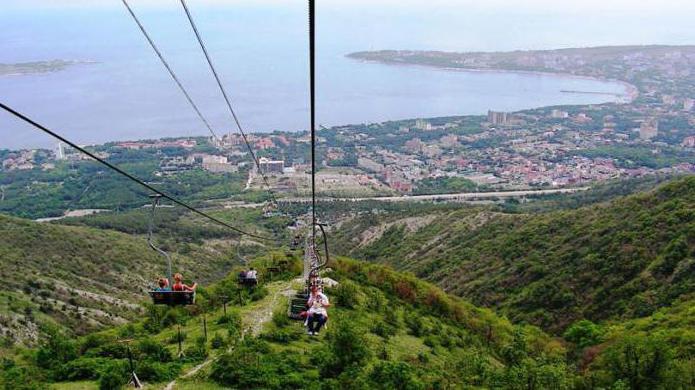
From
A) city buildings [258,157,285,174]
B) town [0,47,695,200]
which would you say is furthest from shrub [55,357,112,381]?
city buildings [258,157,285,174]

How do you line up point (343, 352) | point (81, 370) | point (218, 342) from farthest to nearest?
point (218, 342) → point (343, 352) → point (81, 370)

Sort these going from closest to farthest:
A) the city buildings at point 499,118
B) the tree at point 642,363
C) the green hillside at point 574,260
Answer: the tree at point 642,363
the green hillside at point 574,260
the city buildings at point 499,118

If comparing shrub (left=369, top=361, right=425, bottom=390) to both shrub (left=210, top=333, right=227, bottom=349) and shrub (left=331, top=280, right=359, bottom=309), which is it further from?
shrub (left=331, top=280, right=359, bottom=309)

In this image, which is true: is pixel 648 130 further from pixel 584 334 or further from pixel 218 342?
pixel 218 342

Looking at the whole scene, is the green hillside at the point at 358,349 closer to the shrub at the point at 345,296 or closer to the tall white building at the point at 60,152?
the shrub at the point at 345,296

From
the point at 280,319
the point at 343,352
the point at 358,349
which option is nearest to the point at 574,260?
the point at 280,319

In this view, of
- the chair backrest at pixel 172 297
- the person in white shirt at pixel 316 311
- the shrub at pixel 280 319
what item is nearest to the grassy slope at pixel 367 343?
the shrub at pixel 280 319

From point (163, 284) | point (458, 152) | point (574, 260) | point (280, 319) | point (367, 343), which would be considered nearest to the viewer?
point (163, 284)
